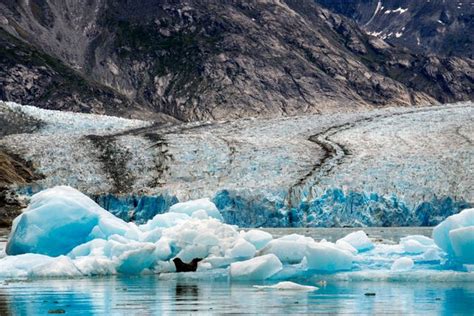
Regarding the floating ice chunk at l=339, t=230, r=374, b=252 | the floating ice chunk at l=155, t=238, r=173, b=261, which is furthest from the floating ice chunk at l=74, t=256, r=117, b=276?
the floating ice chunk at l=339, t=230, r=374, b=252

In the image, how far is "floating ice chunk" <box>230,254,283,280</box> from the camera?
14.4 meters

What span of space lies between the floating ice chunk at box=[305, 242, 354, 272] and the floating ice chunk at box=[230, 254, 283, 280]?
59cm

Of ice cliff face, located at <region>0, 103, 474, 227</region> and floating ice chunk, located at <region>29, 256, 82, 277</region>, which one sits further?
ice cliff face, located at <region>0, 103, 474, 227</region>

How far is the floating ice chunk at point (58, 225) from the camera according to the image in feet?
57.6

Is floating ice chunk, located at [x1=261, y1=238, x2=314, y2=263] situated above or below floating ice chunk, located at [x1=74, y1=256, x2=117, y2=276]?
above

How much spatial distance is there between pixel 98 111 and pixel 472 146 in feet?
282

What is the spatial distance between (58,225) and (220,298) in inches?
268

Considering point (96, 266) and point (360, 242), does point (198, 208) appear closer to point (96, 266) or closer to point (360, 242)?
point (360, 242)

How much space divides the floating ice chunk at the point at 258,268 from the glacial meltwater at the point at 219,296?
237 mm

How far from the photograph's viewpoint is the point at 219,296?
39.7 ft

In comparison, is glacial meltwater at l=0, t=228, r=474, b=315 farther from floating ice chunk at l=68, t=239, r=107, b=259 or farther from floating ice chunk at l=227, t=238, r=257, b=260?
floating ice chunk at l=68, t=239, r=107, b=259

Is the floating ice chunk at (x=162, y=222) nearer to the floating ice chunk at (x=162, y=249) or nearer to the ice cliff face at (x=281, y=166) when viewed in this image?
the floating ice chunk at (x=162, y=249)

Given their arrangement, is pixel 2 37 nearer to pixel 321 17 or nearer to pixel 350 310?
pixel 321 17

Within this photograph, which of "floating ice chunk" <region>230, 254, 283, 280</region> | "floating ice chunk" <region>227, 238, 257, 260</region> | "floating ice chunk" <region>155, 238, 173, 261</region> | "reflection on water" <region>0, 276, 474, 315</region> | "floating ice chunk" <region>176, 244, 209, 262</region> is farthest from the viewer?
"floating ice chunk" <region>155, 238, 173, 261</region>
